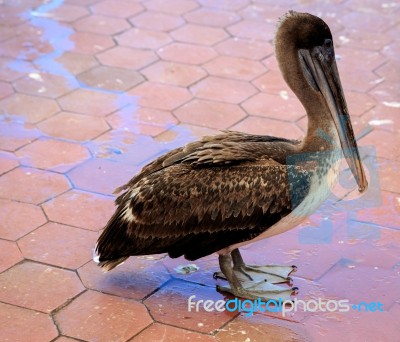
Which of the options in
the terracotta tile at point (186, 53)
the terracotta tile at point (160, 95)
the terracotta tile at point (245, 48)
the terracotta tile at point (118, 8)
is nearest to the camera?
the terracotta tile at point (160, 95)

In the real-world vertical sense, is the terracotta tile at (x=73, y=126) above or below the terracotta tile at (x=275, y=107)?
below

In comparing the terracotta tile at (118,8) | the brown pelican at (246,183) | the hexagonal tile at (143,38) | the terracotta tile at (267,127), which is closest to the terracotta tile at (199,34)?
the hexagonal tile at (143,38)

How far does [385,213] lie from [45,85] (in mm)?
2866

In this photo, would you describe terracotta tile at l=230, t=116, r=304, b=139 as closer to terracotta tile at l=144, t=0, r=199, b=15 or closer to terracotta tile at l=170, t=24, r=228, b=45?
terracotta tile at l=170, t=24, r=228, b=45

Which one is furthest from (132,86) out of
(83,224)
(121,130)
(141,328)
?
(141,328)

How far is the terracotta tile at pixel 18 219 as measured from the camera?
4.74 metres

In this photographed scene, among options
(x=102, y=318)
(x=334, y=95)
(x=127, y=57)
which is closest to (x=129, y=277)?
(x=102, y=318)

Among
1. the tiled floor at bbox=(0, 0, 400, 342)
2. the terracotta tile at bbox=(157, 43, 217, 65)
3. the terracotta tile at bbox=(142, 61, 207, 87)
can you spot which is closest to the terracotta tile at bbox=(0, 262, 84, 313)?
the tiled floor at bbox=(0, 0, 400, 342)

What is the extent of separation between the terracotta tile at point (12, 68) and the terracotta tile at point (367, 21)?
110 inches

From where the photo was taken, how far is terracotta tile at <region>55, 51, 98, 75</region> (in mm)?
6725

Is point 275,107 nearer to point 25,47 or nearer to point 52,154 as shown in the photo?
point 52,154

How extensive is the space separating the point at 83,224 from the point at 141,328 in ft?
3.31

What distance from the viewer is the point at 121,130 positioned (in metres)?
5.89

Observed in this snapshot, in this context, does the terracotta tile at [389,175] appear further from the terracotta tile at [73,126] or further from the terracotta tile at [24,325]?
the terracotta tile at [24,325]
